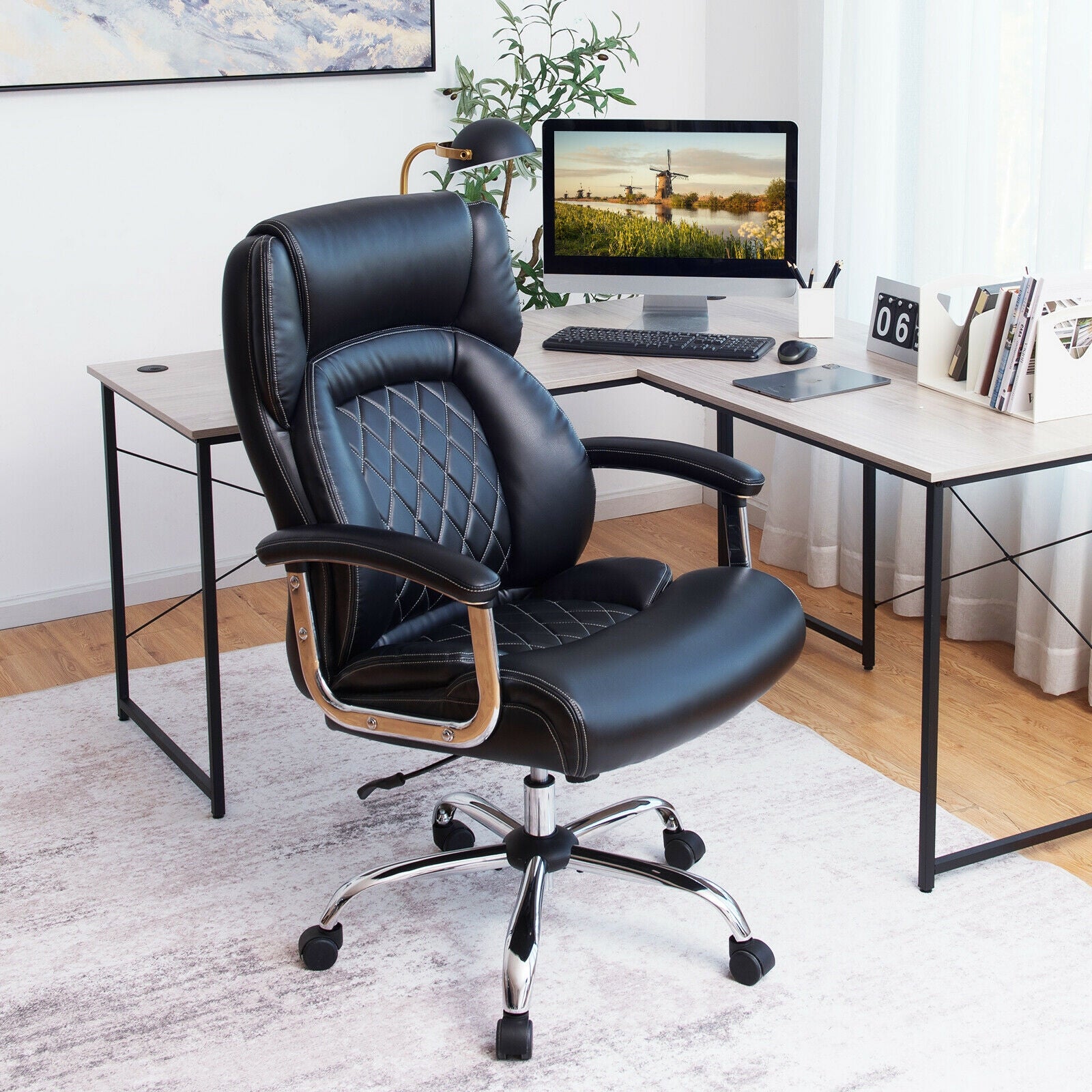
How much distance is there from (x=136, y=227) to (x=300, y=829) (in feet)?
5.29

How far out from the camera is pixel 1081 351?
2305 mm

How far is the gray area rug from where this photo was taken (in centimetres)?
189

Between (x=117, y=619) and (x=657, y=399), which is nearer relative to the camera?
(x=117, y=619)

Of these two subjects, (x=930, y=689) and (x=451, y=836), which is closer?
(x=930, y=689)

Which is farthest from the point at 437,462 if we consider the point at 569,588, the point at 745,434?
the point at 745,434

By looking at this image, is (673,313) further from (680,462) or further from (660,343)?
(680,462)

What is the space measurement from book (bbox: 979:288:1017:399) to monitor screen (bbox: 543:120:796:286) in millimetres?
626

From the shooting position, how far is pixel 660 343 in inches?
111

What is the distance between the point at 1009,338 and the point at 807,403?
346 millimetres

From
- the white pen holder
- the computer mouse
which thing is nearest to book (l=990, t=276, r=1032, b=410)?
the computer mouse

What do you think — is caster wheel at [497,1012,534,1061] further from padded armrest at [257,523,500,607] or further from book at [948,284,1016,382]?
book at [948,284,1016,382]

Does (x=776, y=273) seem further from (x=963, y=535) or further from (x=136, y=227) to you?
(x=136, y=227)

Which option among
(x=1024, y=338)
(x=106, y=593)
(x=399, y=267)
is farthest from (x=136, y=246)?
(x=1024, y=338)

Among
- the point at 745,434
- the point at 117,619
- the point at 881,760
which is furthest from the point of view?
the point at 745,434
